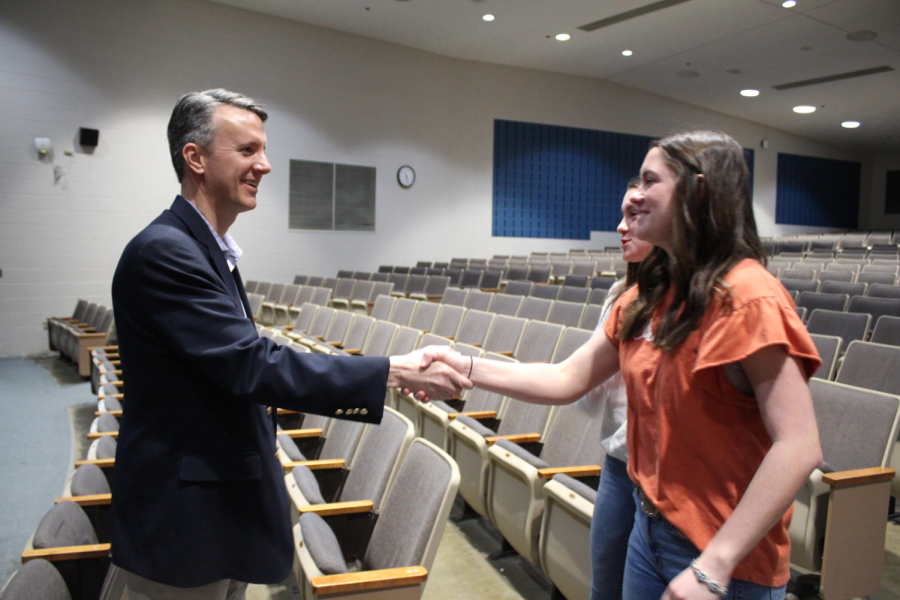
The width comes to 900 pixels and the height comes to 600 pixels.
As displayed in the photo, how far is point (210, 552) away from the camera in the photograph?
1028 mm

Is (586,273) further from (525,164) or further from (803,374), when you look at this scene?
(803,374)

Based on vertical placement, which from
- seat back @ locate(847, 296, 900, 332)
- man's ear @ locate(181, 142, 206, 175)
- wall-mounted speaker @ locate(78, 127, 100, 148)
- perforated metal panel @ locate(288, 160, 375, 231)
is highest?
wall-mounted speaker @ locate(78, 127, 100, 148)

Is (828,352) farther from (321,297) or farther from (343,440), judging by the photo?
(321,297)

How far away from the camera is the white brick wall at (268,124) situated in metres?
7.38

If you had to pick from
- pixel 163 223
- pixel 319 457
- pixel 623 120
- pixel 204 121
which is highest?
pixel 623 120

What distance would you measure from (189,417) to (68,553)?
2.76 feet

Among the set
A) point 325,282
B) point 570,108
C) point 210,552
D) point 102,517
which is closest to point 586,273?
point 325,282

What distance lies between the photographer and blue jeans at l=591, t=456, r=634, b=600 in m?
1.31

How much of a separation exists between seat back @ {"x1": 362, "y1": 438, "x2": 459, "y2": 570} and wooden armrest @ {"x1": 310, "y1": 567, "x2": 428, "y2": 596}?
7 centimetres

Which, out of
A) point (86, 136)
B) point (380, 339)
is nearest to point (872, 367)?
point (380, 339)

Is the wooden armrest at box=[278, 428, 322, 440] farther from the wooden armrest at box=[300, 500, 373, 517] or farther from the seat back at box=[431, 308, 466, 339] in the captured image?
the seat back at box=[431, 308, 466, 339]

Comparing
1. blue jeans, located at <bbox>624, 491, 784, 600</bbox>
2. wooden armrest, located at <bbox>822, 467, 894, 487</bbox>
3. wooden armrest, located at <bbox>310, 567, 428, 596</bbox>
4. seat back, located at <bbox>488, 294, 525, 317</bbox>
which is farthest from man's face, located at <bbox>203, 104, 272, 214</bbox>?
seat back, located at <bbox>488, 294, 525, 317</bbox>

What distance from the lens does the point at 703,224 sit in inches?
36.7

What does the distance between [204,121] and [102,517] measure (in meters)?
1.33
